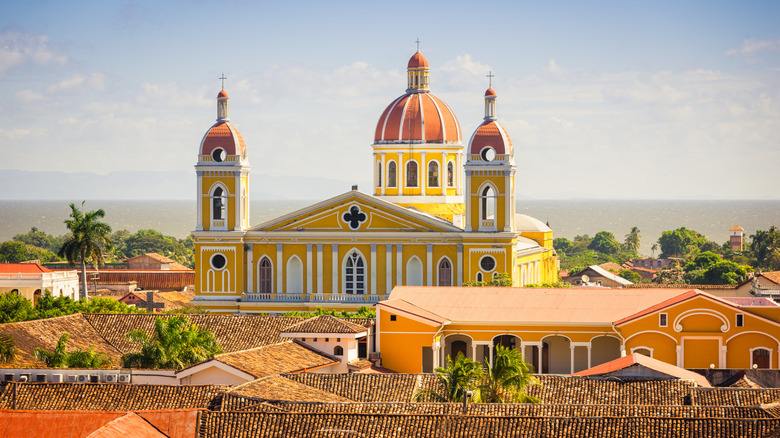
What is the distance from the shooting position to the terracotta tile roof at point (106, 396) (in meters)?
36.5

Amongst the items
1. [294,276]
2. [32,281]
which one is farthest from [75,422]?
[32,281]

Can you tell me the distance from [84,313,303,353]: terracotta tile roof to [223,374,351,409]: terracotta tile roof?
1054 centimetres

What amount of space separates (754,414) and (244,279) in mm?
35240

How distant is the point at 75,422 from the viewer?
105ft

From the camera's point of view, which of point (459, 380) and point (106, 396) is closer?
point (459, 380)

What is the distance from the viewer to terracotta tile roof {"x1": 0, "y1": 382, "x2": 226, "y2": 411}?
36531 millimetres

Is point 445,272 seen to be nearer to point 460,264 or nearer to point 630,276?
point 460,264

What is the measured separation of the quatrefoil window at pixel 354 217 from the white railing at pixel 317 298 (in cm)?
315

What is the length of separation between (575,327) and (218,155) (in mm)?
22106

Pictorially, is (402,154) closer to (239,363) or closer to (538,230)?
(538,230)

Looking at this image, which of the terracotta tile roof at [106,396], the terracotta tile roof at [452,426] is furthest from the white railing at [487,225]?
the terracotta tile roof at [452,426]

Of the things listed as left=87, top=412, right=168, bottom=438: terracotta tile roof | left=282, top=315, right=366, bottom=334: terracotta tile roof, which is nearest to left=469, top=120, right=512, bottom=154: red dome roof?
left=282, top=315, right=366, bottom=334: terracotta tile roof

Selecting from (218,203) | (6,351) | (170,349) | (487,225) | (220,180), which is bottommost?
(6,351)

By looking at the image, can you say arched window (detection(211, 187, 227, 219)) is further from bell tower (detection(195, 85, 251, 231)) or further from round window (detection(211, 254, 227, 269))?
round window (detection(211, 254, 227, 269))
